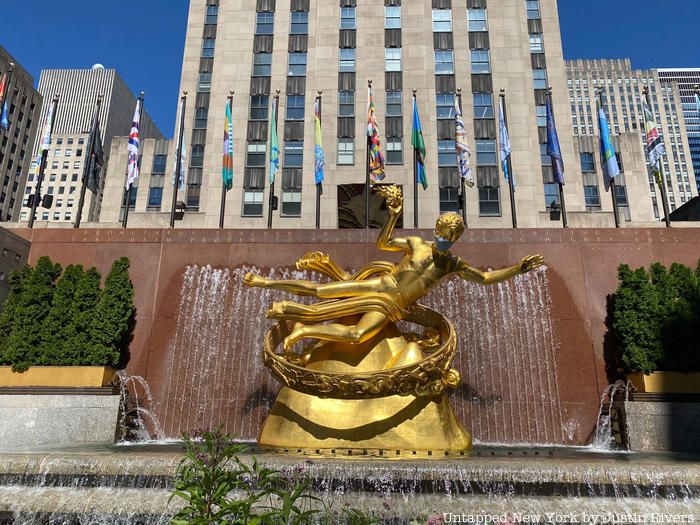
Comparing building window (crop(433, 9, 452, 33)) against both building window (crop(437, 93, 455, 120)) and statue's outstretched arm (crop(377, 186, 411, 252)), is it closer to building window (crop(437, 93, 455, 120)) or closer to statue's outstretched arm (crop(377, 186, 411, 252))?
building window (crop(437, 93, 455, 120))

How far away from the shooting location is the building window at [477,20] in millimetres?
48938

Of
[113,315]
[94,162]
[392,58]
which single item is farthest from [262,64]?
[113,315]

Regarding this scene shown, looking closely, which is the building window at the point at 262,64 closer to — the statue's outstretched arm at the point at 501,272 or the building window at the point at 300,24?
the building window at the point at 300,24

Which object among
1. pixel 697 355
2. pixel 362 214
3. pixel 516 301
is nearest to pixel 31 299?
pixel 516 301

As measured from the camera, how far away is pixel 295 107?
4756 centimetres

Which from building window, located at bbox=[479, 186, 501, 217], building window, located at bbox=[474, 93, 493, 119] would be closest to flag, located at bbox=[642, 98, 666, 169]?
building window, located at bbox=[479, 186, 501, 217]

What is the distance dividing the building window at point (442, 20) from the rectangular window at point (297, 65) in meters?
11.3

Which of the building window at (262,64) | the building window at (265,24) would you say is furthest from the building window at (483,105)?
the building window at (265,24)

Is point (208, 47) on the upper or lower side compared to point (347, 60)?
upper

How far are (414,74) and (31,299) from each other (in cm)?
3711

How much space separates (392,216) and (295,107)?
38.1 meters

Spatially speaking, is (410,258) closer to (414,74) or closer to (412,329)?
(412,329)

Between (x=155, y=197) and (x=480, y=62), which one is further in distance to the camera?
(x=155, y=197)

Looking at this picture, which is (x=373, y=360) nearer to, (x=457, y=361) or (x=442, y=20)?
(x=457, y=361)
